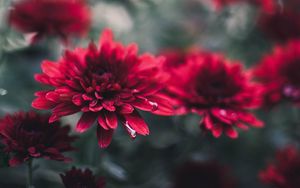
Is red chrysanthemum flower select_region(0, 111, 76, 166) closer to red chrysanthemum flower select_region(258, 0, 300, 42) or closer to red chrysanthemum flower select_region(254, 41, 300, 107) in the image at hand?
red chrysanthemum flower select_region(254, 41, 300, 107)

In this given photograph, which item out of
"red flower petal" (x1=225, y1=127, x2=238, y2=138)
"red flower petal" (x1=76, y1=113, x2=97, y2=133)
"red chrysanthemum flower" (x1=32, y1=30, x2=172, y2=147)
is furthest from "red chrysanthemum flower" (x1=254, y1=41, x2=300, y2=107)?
"red flower petal" (x1=76, y1=113, x2=97, y2=133)

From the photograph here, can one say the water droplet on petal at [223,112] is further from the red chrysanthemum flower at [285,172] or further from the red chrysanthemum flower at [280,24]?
the red chrysanthemum flower at [280,24]

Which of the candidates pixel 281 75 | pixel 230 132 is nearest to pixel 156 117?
pixel 281 75

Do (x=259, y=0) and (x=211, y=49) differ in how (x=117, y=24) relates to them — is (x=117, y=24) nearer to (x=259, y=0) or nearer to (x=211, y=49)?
(x=211, y=49)

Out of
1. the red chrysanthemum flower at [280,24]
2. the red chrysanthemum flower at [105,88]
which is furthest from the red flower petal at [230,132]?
the red chrysanthemum flower at [280,24]

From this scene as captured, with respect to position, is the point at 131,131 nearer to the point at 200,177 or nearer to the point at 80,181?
the point at 80,181
